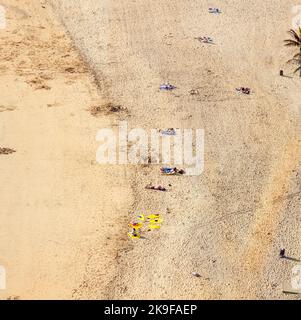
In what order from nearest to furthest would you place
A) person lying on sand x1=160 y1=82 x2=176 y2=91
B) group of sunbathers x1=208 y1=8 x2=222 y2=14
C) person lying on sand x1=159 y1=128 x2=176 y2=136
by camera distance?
person lying on sand x1=159 y1=128 x2=176 y2=136, person lying on sand x1=160 y1=82 x2=176 y2=91, group of sunbathers x1=208 y1=8 x2=222 y2=14

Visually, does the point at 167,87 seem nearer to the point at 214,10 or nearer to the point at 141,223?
the point at 214,10

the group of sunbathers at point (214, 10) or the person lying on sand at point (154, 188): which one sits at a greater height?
the group of sunbathers at point (214, 10)

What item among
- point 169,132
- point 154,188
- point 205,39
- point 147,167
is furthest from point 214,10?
point 154,188

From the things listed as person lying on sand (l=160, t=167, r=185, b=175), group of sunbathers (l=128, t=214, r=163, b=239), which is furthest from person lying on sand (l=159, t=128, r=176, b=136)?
group of sunbathers (l=128, t=214, r=163, b=239)

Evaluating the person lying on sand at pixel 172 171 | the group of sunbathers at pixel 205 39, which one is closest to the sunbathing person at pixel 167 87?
the group of sunbathers at pixel 205 39

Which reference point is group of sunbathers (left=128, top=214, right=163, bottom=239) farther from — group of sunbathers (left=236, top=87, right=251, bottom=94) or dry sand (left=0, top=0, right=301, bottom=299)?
group of sunbathers (left=236, top=87, right=251, bottom=94)

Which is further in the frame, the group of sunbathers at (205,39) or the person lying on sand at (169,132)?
the group of sunbathers at (205,39)

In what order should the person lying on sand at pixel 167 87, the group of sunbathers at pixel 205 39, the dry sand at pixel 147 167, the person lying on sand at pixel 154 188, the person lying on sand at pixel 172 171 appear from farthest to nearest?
the group of sunbathers at pixel 205 39, the person lying on sand at pixel 167 87, the person lying on sand at pixel 172 171, the person lying on sand at pixel 154 188, the dry sand at pixel 147 167

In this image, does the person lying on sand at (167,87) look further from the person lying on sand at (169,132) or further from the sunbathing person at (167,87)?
the person lying on sand at (169,132)

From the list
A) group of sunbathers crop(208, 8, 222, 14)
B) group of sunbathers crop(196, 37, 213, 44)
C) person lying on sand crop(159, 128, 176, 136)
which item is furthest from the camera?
group of sunbathers crop(208, 8, 222, 14)
